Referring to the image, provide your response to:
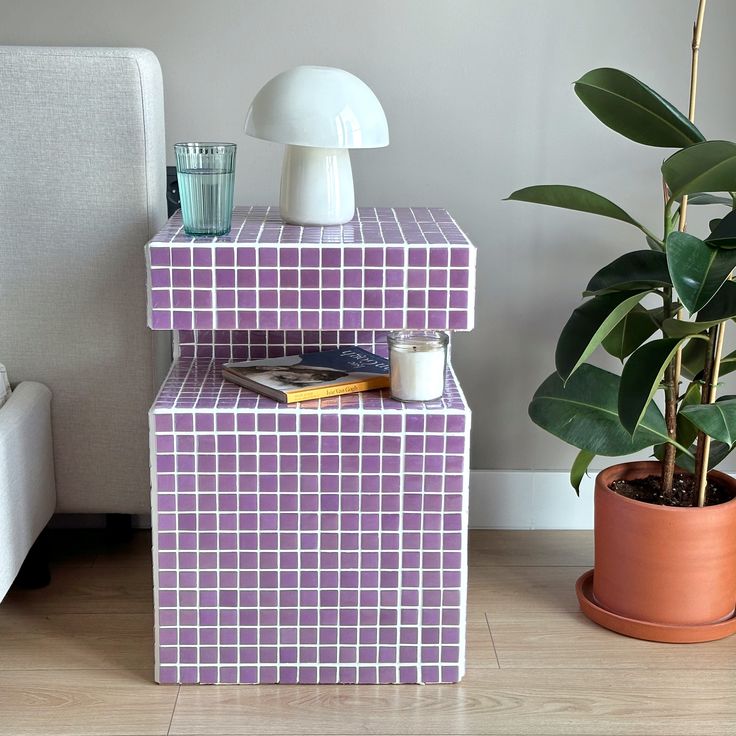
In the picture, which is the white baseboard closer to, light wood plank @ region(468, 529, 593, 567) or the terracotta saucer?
→ light wood plank @ region(468, 529, 593, 567)

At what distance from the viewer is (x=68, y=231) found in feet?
5.89

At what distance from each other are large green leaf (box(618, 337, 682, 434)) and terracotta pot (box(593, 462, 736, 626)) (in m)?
0.28

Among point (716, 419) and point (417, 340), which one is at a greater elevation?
point (417, 340)

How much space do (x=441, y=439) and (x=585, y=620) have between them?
21.7 inches

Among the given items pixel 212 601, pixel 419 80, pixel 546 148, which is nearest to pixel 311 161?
pixel 419 80

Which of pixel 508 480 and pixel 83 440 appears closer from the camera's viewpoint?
pixel 83 440

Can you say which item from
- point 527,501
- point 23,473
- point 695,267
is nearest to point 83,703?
point 23,473

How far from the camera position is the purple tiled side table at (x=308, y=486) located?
1.49 meters

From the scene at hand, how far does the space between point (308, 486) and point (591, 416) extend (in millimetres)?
507

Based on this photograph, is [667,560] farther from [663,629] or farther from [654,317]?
[654,317]

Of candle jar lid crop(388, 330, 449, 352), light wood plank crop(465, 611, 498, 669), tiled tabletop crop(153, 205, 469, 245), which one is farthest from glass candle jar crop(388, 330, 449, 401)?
light wood plank crop(465, 611, 498, 669)

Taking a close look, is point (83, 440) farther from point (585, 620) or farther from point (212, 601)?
point (585, 620)

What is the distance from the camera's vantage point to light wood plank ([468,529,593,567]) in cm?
205

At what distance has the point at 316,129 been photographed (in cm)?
154
